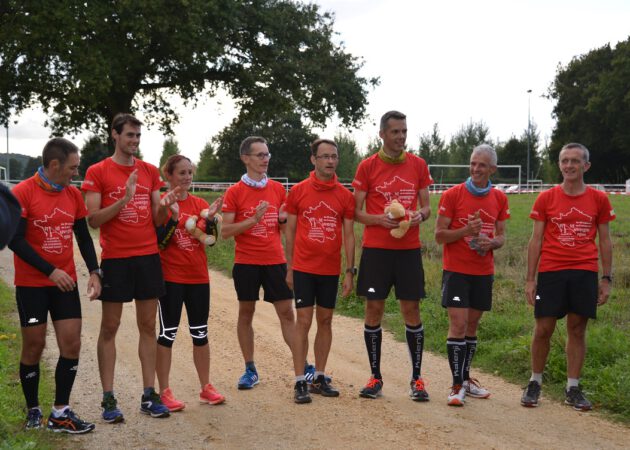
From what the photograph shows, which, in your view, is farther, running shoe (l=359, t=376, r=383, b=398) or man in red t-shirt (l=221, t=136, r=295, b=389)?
man in red t-shirt (l=221, t=136, r=295, b=389)

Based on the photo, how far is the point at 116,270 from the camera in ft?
20.7

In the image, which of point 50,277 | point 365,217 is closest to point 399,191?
point 365,217

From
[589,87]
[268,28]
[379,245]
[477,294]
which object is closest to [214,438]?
[379,245]

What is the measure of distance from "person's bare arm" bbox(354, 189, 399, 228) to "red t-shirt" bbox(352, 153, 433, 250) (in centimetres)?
7

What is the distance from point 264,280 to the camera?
7.46 m

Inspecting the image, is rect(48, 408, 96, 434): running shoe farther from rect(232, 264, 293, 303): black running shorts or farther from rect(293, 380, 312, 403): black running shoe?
rect(232, 264, 293, 303): black running shorts

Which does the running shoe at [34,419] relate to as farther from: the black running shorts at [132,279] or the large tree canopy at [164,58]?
the large tree canopy at [164,58]

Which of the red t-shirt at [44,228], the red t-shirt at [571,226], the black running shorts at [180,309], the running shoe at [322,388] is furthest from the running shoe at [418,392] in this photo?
the red t-shirt at [44,228]

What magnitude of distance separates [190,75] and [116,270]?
26644 millimetres

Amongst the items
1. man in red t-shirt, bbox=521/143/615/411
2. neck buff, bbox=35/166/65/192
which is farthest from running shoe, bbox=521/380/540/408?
neck buff, bbox=35/166/65/192

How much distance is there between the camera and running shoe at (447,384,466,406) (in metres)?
6.85

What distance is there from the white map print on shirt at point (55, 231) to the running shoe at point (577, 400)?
4.68 m

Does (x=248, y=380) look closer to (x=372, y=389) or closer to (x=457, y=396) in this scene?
(x=372, y=389)

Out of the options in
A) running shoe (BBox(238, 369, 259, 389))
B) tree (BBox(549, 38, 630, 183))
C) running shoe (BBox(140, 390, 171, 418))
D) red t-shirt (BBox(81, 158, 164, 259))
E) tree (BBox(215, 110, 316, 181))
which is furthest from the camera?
tree (BBox(215, 110, 316, 181))
